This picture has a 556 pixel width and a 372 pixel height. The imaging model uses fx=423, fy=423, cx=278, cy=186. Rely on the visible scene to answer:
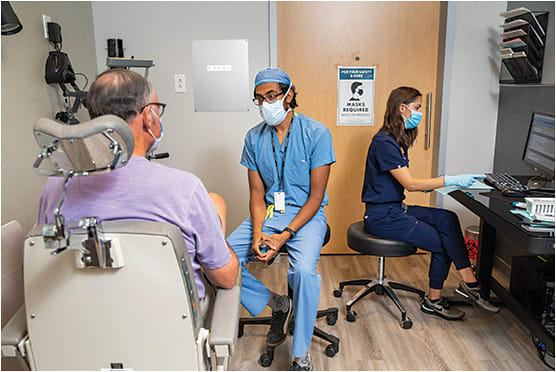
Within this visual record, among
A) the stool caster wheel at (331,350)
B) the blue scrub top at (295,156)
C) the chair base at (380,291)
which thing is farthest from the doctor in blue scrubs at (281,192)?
the chair base at (380,291)

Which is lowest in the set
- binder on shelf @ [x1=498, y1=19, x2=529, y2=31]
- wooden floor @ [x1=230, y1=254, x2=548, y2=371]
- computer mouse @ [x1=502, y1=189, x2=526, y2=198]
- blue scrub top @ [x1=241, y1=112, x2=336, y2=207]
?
wooden floor @ [x1=230, y1=254, x2=548, y2=371]

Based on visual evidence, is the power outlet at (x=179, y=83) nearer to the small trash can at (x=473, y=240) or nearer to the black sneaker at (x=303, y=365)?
the black sneaker at (x=303, y=365)

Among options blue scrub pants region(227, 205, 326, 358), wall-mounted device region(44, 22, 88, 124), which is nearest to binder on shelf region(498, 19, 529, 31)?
blue scrub pants region(227, 205, 326, 358)

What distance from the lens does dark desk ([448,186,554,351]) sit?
4.86ft

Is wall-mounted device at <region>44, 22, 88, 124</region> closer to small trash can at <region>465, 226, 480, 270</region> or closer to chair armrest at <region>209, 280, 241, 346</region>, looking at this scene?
chair armrest at <region>209, 280, 241, 346</region>

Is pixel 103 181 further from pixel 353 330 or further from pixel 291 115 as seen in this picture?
pixel 353 330

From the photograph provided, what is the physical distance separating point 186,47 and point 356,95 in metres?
1.18

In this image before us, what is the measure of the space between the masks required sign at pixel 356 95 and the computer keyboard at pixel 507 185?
3.15 ft

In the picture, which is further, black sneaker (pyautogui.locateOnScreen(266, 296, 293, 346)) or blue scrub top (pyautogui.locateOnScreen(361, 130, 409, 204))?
blue scrub top (pyautogui.locateOnScreen(361, 130, 409, 204))

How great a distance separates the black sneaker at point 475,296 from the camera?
7.24 feet

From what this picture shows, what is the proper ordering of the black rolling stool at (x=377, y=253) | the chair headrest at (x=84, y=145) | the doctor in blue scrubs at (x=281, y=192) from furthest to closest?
the black rolling stool at (x=377, y=253)
the doctor in blue scrubs at (x=281, y=192)
the chair headrest at (x=84, y=145)

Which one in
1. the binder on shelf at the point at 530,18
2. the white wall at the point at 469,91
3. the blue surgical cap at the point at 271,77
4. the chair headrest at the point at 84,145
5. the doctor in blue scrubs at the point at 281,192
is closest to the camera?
the chair headrest at the point at 84,145

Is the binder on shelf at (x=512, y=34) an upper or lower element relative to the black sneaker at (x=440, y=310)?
upper

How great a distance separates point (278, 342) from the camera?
1860 mm
